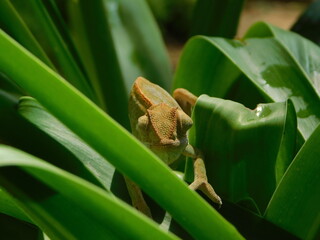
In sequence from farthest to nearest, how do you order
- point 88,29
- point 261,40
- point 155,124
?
point 88,29, point 261,40, point 155,124

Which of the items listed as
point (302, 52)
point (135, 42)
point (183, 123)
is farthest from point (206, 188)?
point (135, 42)

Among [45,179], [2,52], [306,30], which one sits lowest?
[306,30]

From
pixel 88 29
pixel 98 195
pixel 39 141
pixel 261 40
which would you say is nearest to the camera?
pixel 98 195

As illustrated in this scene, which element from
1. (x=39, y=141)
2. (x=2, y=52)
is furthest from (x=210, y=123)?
(x=2, y=52)

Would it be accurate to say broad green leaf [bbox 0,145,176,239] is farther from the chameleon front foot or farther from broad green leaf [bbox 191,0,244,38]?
broad green leaf [bbox 191,0,244,38]

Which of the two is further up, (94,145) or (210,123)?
(94,145)

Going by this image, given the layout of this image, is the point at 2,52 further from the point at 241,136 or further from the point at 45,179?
the point at 241,136

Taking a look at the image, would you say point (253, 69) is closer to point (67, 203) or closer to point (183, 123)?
point (183, 123)

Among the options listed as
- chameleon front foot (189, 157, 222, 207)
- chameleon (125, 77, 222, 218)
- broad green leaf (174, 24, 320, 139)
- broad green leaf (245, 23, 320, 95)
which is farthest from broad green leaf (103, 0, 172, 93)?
chameleon front foot (189, 157, 222, 207)
